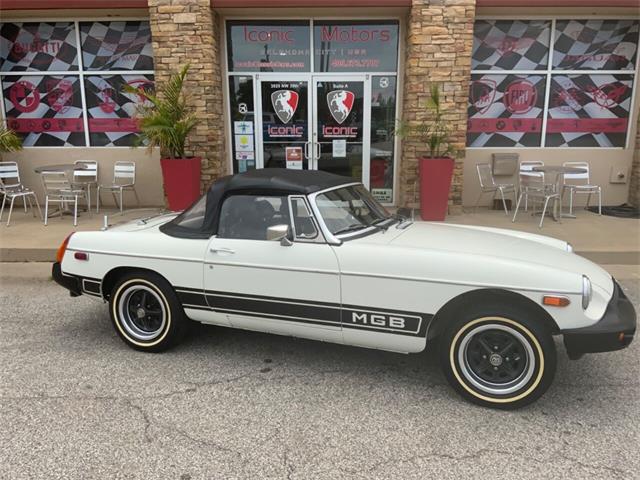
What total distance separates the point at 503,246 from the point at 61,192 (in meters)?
7.72

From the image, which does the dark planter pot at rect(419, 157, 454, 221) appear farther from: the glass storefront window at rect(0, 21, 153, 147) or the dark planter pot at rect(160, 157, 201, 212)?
the glass storefront window at rect(0, 21, 153, 147)

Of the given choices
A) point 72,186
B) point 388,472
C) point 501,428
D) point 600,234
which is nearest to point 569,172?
point 600,234

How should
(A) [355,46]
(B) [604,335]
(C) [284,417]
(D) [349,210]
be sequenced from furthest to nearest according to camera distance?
(A) [355,46] < (D) [349,210] < (C) [284,417] < (B) [604,335]

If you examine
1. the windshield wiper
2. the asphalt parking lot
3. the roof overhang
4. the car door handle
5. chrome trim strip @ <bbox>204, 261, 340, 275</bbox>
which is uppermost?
the roof overhang

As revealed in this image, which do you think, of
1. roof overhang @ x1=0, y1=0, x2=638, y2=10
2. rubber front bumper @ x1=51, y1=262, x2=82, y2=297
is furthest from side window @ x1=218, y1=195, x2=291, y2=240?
roof overhang @ x1=0, y1=0, x2=638, y2=10

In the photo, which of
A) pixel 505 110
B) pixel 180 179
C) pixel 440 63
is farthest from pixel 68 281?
pixel 505 110

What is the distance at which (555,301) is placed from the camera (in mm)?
2908

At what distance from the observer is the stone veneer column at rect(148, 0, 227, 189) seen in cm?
830

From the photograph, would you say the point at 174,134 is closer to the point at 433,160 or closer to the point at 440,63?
the point at 433,160

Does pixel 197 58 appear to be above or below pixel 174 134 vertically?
above

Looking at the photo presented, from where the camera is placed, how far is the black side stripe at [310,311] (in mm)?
→ 3227

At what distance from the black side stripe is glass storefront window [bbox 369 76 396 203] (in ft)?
21.1

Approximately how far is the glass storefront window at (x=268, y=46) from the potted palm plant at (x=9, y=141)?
4.15 metres

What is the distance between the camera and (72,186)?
8812mm
